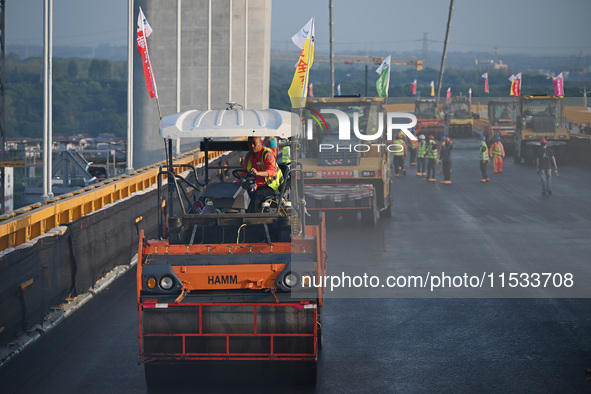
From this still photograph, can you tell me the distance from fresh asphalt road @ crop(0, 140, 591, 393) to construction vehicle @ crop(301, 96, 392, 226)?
0.80m

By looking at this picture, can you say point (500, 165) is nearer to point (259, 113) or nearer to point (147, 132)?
point (147, 132)

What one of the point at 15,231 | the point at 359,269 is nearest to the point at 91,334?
the point at 15,231

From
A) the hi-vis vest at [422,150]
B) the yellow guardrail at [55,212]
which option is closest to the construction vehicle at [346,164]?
the yellow guardrail at [55,212]

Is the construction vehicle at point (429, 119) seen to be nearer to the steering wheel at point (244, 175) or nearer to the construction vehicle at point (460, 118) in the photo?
the construction vehicle at point (460, 118)

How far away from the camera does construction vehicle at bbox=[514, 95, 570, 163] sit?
41188mm

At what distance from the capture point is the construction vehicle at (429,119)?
59.0 meters

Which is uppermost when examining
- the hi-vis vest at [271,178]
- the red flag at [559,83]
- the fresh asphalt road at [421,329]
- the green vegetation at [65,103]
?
the green vegetation at [65,103]

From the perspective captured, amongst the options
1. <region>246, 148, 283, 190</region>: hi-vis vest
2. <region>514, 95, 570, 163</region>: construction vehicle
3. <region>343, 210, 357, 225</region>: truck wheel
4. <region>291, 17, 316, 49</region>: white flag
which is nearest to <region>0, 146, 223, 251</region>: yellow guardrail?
<region>246, 148, 283, 190</region>: hi-vis vest

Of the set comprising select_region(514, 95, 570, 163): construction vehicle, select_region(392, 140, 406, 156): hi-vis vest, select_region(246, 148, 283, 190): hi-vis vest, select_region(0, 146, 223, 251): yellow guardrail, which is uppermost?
select_region(514, 95, 570, 163): construction vehicle

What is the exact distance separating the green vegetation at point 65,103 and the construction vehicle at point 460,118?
99.4 m

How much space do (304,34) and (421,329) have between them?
23.3m

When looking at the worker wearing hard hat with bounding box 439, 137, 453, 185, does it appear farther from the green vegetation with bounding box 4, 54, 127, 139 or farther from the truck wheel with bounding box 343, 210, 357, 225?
the green vegetation with bounding box 4, 54, 127, 139

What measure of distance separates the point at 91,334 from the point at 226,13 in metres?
37.9

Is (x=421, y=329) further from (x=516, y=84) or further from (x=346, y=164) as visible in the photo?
(x=516, y=84)
